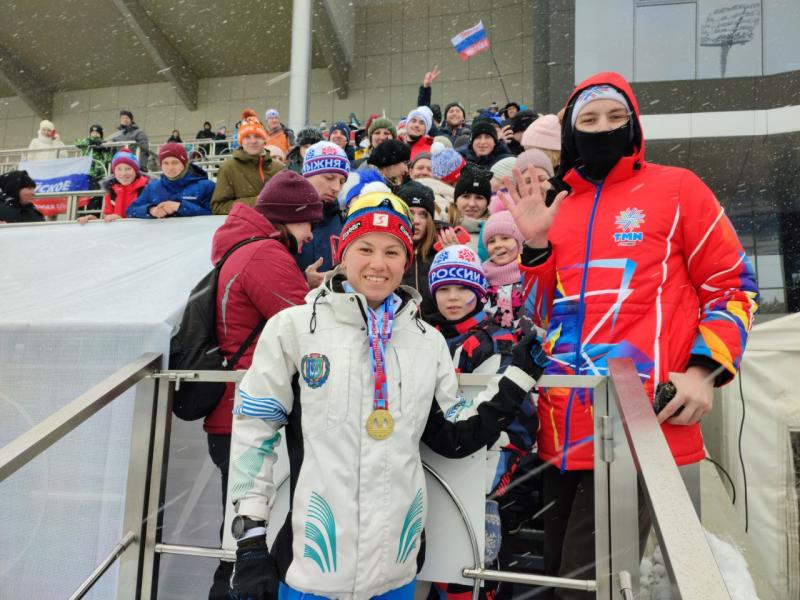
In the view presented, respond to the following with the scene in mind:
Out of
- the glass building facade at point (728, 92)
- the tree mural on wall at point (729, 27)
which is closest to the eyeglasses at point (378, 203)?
the glass building facade at point (728, 92)

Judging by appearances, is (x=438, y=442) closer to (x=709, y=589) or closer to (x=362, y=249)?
(x=362, y=249)

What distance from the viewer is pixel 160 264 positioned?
3.54 m

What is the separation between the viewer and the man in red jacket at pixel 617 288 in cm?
185

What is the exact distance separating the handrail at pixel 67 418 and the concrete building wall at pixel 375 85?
58.7 feet

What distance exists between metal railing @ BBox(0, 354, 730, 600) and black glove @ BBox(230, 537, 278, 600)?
45 centimetres

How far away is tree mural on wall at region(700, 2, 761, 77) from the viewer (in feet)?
34.4

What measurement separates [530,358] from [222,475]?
147cm

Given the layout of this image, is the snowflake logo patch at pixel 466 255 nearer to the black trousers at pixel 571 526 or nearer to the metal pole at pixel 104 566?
the black trousers at pixel 571 526

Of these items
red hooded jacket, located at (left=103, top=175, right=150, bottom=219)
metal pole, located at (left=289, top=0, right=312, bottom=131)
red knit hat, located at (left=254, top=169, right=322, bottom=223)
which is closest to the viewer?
red knit hat, located at (left=254, top=169, right=322, bottom=223)

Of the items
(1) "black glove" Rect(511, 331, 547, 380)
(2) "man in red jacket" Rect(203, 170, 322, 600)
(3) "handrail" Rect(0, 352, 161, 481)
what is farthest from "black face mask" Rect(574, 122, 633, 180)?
(3) "handrail" Rect(0, 352, 161, 481)

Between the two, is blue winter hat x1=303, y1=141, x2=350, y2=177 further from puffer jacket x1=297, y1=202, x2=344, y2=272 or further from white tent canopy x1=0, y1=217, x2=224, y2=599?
white tent canopy x1=0, y1=217, x2=224, y2=599

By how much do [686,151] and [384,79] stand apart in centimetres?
1163

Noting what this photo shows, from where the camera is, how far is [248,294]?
2660mm

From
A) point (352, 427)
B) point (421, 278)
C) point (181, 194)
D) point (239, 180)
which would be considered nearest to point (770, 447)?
point (421, 278)
